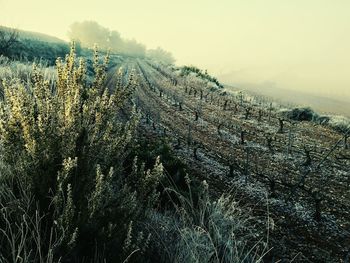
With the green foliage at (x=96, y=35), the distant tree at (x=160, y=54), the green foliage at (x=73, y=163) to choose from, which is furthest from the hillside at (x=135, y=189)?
the distant tree at (x=160, y=54)

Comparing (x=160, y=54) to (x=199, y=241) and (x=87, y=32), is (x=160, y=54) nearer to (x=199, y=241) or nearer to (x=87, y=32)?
(x=87, y=32)

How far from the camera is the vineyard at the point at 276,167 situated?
6387 mm

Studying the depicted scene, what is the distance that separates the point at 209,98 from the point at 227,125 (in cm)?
837

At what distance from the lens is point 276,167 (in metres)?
10.5

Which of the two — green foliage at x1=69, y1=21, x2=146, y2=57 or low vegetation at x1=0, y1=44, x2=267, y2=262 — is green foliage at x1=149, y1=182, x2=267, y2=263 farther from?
green foliage at x1=69, y1=21, x2=146, y2=57

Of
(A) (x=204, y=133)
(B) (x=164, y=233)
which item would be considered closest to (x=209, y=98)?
(A) (x=204, y=133)

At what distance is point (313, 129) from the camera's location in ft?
55.5

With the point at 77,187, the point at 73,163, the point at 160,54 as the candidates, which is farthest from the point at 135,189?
the point at 160,54

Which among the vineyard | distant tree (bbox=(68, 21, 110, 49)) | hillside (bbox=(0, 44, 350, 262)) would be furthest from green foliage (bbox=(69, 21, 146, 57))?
hillside (bbox=(0, 44, 350, 262))

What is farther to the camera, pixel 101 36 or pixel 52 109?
pixel 101 36

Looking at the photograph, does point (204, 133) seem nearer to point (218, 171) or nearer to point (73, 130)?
point (218, 171)

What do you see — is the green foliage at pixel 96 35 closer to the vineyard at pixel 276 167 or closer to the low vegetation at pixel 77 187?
the vineyard at pixel 276 167

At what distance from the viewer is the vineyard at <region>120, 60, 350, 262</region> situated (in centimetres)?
639

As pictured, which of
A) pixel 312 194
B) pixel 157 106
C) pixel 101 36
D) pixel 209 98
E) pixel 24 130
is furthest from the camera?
pixel 101 36
